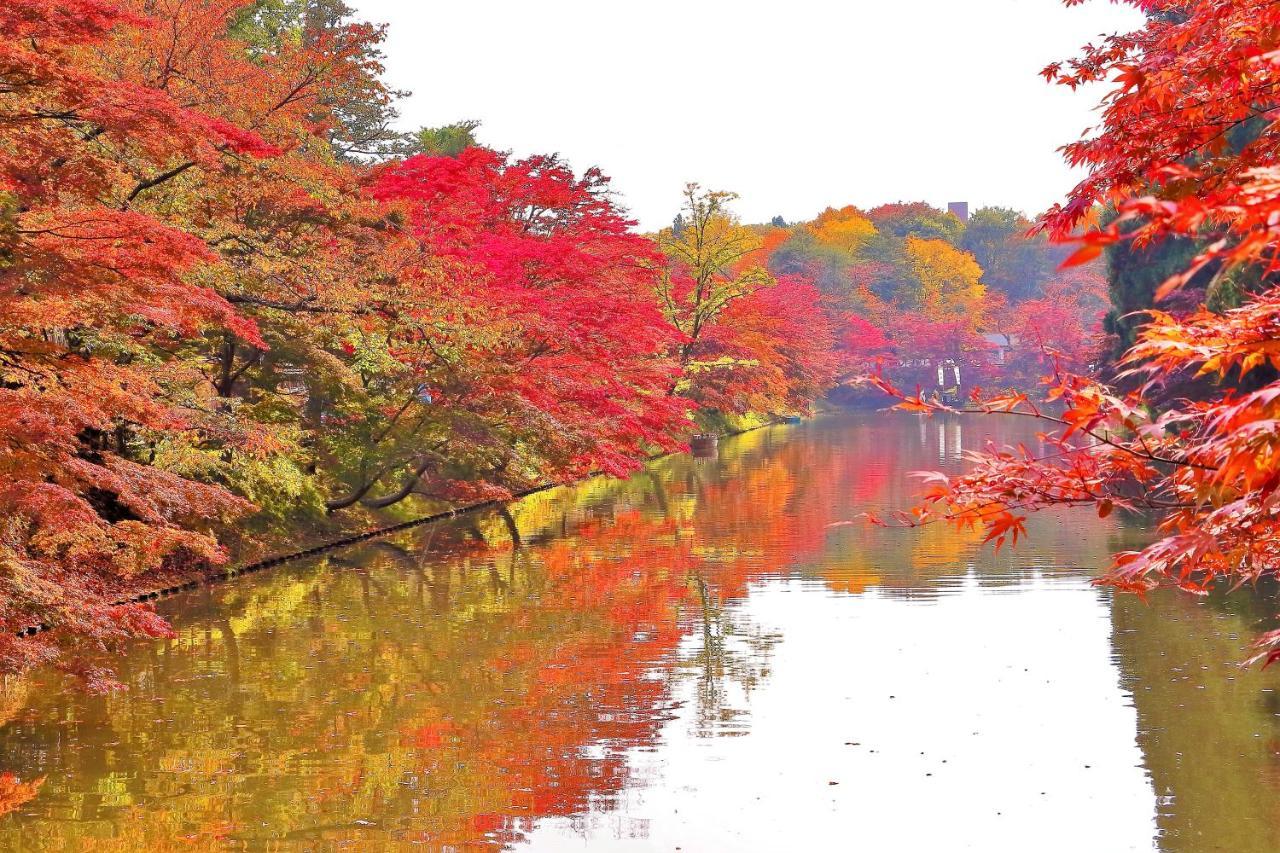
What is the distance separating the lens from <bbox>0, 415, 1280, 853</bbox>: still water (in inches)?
295

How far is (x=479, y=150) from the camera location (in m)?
27.0

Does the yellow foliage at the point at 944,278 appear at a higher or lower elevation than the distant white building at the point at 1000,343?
higher

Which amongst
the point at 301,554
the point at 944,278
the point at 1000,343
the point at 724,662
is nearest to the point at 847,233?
the point at 944,278

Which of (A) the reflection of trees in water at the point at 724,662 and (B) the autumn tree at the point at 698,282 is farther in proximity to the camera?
(B) the autumn tree at the point at 698,282

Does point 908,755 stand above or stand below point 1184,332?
below

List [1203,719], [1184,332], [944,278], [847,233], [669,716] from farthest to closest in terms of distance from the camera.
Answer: [847,233]
[944,278]
[669,716]
[1203,719]
[1184,332]

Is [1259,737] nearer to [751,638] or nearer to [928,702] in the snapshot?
[928,702]

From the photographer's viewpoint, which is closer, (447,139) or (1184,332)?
(1184,332)

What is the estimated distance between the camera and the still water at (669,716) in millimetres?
7484

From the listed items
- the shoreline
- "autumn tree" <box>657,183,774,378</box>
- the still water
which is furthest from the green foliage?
the still water

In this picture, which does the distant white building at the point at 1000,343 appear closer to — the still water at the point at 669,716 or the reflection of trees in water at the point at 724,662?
the still water at the point at 669,716

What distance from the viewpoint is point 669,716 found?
9.83 m

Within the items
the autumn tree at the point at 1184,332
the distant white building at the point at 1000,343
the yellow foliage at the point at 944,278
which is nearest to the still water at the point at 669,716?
the autumn tree at the point at 1184,332

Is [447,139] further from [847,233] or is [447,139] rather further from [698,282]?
[847,233]
